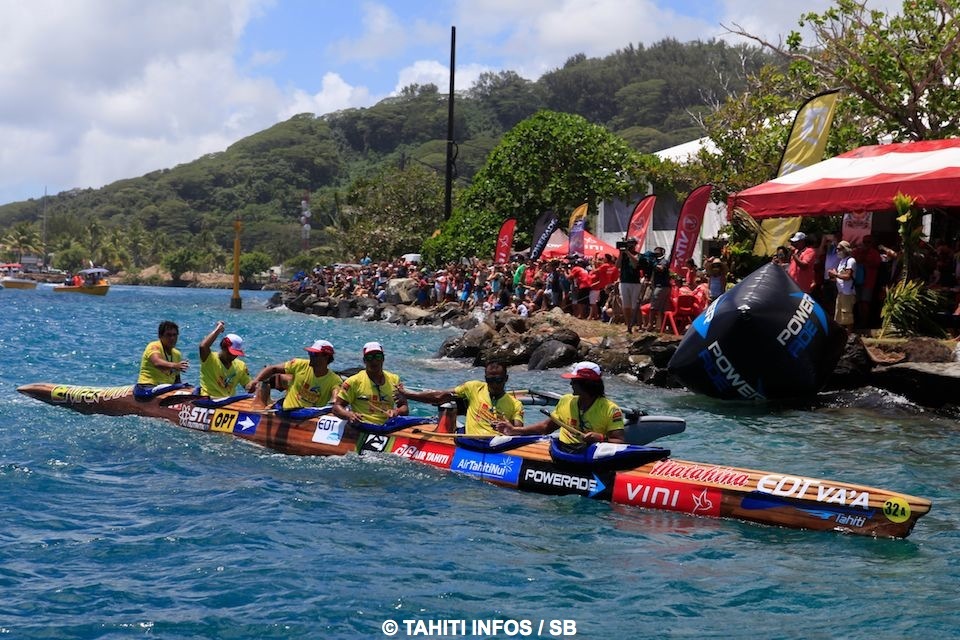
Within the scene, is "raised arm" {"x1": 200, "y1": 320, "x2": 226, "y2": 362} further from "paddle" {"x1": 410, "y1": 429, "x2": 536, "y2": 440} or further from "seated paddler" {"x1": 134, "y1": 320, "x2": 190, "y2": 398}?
"paddle" {"x1": 410, "y1": 429, "x2": 536, "y2": 440}

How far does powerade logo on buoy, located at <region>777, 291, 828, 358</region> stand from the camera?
16.8m

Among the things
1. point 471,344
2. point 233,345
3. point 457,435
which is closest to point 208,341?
point 233,345

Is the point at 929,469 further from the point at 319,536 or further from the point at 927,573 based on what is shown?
the point at 319,536

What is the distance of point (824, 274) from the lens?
19.5 m

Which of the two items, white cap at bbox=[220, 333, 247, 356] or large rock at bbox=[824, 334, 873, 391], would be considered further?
large rock at bbox=[824, 334, 873, 391]

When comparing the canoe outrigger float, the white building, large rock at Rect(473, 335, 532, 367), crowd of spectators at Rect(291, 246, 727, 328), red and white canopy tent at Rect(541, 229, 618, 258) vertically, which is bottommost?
the canoe outrigger float

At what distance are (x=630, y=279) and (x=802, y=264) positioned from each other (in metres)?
3.75

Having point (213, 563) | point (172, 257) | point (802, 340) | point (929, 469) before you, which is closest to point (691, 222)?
point (802, 340)

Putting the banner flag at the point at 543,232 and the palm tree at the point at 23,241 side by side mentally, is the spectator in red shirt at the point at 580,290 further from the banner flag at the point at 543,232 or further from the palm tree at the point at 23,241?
the palm tree at the point at 23,241

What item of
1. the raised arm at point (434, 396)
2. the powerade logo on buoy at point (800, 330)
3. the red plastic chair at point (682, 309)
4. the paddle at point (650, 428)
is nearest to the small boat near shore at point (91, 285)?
the red plastic chair at point (682, 309)

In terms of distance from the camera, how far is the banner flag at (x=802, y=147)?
2083 cm

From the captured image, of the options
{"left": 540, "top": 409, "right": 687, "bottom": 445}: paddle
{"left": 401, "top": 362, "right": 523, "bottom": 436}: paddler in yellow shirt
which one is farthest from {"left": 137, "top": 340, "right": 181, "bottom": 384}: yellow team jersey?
{"left": 540, "top": 409, "right": 687, "bottom": 445}: paddle

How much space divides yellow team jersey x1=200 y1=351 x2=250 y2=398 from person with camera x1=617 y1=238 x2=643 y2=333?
8.63 m

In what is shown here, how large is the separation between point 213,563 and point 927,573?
19.1ft
